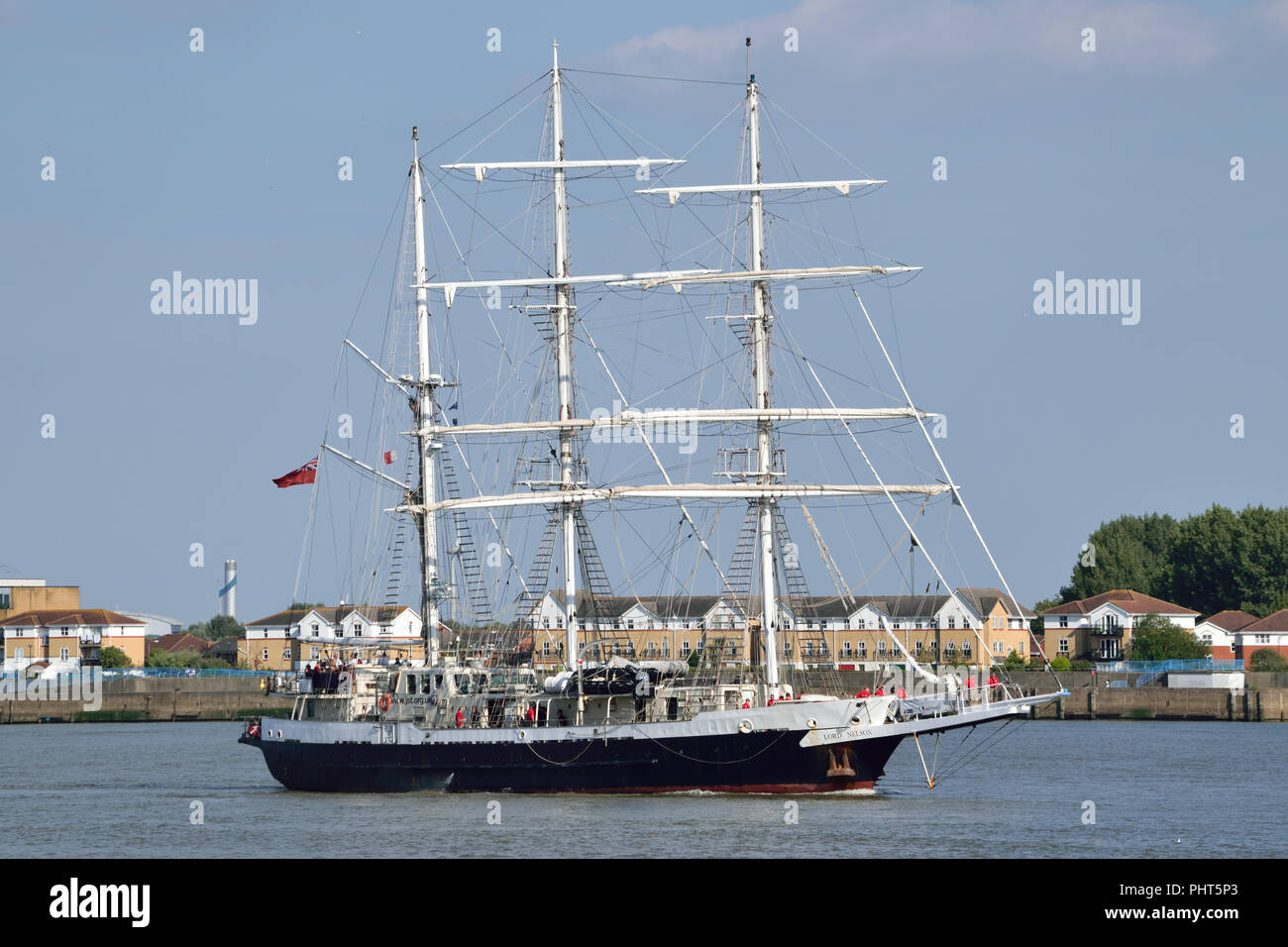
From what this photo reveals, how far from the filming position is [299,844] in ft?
154

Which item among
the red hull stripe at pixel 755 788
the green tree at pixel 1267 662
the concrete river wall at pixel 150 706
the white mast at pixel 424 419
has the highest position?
the white mast at pixel 424 419

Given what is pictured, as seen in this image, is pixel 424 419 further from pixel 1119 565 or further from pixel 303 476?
pixel 1119 565

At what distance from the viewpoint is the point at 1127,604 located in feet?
528

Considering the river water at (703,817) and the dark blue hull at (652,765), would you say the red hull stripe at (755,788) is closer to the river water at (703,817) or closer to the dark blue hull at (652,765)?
the dark blue hull at (652,765)

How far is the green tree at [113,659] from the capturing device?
16938 cm

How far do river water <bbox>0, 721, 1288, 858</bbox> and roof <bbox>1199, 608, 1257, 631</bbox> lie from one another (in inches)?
3258

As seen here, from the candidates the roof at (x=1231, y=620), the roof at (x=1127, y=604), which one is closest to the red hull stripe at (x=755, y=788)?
the roof at (x=1127, y=604)

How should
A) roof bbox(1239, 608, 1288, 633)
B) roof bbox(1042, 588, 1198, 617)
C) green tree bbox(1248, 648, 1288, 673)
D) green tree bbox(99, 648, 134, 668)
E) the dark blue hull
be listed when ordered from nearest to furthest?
the dark blue hull, green tree bbox(1248, 648, 1288, 673), roof bbox(1239, 608, 1288, 633), roof bbox(1042, 588, 1198, 617), green tree bbox(99, 648, 134, 668)

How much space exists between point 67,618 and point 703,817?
460ft

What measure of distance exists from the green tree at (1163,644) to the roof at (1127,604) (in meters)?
6.72

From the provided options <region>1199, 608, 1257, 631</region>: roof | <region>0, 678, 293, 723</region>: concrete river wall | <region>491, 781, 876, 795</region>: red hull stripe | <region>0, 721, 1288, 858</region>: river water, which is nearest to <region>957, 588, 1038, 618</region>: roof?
<region>1199, 608, 1257, 631</region>: roof

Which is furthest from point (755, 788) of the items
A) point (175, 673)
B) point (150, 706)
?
point (175, 673)

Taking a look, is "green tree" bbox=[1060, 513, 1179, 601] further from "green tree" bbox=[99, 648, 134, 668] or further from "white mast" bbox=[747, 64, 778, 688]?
"white mast" bbox=[747, 64, 778, 688]

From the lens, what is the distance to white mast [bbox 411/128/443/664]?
67062mm
